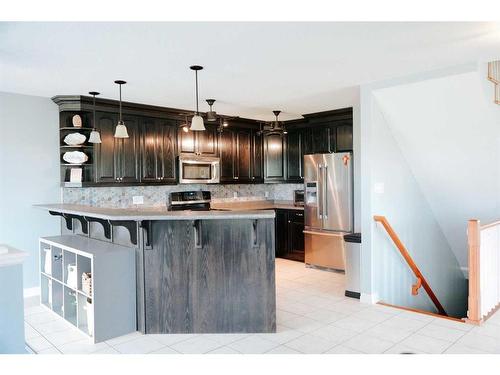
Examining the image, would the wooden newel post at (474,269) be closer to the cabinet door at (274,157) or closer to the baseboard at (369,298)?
the baseboard at (369,298)

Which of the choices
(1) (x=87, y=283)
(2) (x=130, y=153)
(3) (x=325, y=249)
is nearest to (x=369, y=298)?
(3) (x=325, y=249)

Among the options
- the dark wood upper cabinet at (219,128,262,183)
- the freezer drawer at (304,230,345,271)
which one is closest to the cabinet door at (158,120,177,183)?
the dark wood upper cabinet at (219,128,262,183)

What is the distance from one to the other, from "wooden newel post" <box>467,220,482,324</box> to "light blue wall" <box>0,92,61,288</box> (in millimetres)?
4603

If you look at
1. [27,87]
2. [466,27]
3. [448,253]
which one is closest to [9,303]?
[27,87]

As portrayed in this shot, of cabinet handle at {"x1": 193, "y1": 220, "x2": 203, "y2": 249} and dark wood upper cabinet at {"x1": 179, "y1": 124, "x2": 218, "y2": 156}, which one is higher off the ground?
dark wood upper cabinet at {"x1": 179, "y1": 124, "x2": 218, "y2": 156}

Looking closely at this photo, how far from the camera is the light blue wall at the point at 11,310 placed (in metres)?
2.15

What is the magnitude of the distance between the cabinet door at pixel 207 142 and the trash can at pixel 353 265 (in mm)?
2686

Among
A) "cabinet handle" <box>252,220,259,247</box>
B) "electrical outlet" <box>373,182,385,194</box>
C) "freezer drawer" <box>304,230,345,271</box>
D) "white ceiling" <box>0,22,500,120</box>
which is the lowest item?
"freezer drawer" <box>304,230,345,271</box>

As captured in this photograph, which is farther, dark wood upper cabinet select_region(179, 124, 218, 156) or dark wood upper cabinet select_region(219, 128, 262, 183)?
dark wood upper cabinet select_region(219, 128, 262, 183)

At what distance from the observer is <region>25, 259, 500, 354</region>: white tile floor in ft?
10.5

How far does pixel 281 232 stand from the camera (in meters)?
6.71

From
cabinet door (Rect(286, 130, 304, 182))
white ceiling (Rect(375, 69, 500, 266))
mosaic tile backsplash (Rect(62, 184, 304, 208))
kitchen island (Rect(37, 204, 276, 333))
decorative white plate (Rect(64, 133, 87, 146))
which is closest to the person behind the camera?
kitchen island (Rect(37, 204, 276, 333))

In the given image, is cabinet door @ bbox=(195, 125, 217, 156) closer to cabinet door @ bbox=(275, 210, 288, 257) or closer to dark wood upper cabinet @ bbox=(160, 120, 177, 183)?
dark wood upper cabinet @ bbox=(160, 120, 177, 183)

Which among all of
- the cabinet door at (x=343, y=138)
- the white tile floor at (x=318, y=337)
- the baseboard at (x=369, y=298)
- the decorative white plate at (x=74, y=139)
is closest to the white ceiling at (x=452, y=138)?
the cabinet door at (x=343, y=138)
